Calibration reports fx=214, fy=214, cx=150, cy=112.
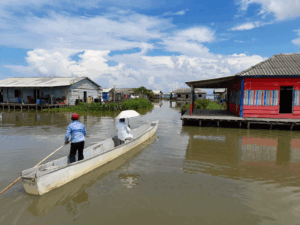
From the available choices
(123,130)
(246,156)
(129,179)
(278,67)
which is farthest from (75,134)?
(278,67)

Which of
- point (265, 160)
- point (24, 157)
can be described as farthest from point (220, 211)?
point (24, 157)

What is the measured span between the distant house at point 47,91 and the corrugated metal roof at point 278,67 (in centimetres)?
2075

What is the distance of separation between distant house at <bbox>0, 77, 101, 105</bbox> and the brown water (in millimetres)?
19384

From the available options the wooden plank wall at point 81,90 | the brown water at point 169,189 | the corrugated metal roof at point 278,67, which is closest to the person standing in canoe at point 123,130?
the brown water at point 169,189

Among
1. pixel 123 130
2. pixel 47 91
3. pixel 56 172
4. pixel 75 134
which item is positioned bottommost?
pixel 56 172

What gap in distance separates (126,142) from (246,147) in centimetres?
541

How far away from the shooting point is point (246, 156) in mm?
8203

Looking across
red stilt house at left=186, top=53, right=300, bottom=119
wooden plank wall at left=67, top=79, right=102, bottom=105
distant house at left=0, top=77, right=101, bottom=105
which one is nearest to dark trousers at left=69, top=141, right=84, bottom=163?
red stilt house at left=186, top=53, right=300, bottom=119

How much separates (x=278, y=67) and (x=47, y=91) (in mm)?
26302

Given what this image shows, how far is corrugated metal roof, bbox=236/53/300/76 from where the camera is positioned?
1350 centimetres

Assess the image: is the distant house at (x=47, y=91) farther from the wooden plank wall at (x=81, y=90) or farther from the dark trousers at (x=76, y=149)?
the dark trousers at (x=76, y=149)

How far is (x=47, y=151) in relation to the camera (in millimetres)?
8453

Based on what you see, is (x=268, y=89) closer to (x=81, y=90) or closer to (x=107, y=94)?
(x=81, y=90)

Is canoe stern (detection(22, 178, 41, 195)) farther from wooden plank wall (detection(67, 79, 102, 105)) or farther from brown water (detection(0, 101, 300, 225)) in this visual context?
wooden plank wall (detection(67, 79, 102, 105))
